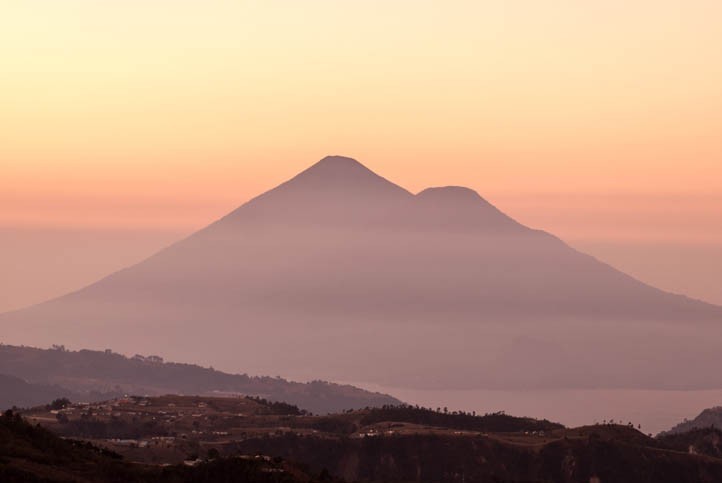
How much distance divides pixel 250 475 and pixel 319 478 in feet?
38.5

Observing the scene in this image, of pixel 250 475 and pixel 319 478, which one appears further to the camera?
pixel 319 478

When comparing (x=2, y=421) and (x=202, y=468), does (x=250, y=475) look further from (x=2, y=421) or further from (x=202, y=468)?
(x=2, y=421)

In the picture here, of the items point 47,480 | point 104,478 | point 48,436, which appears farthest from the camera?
point 48,436

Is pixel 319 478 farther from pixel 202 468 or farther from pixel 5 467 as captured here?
pixel 5 467

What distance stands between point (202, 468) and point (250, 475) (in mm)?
5249

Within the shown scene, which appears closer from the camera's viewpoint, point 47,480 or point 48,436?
point 47,480

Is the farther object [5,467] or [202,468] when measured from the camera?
[202,468]

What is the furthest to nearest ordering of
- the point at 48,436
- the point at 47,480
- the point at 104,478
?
the point at 48,436 < the point at 104,478 < the point at 47,480

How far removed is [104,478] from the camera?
14000 centimetres

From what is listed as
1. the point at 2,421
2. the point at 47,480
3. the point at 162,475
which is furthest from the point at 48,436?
the point at 47,480

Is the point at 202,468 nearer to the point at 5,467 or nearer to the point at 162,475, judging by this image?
the point at 162,475

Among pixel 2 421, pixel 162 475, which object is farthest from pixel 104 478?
pixel 2 421

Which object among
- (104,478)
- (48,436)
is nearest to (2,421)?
(48,436)

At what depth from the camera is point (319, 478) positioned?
156 metres
